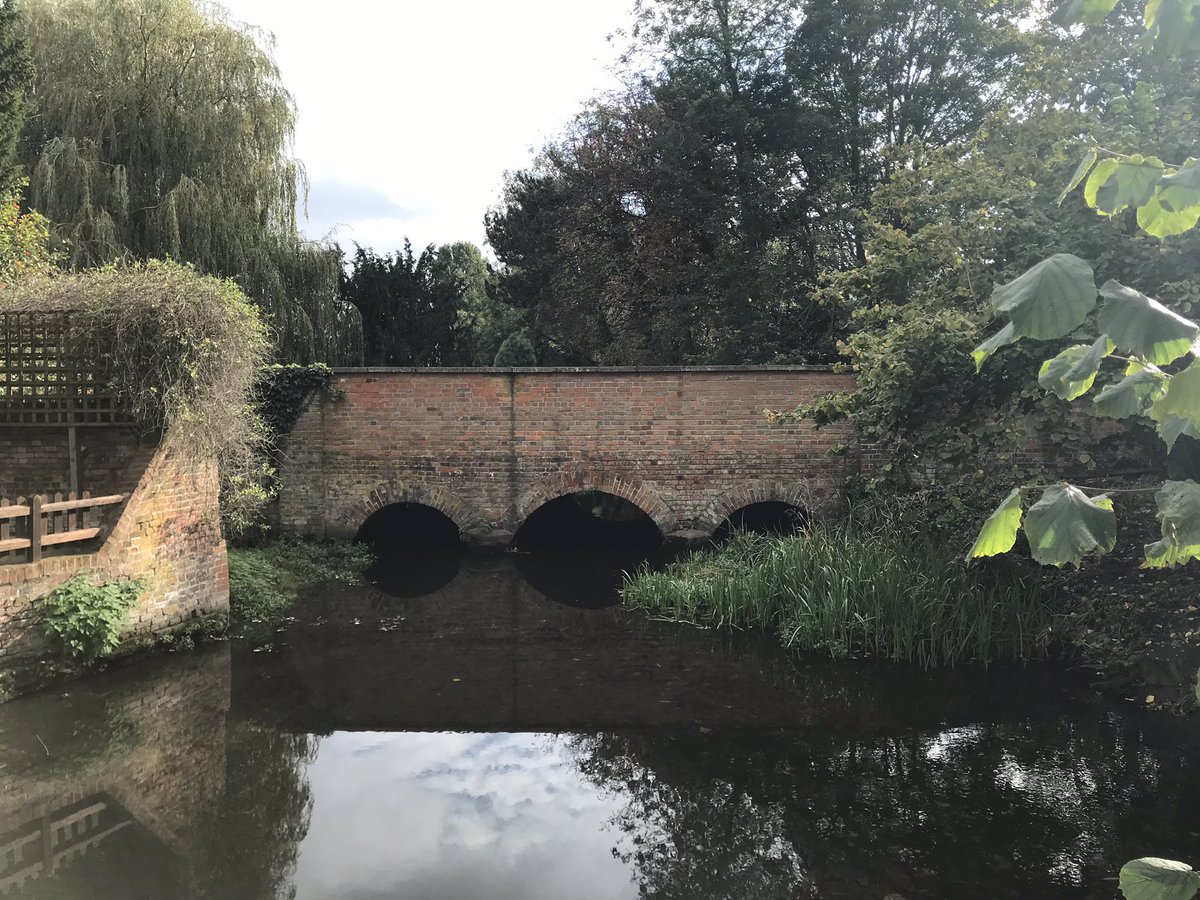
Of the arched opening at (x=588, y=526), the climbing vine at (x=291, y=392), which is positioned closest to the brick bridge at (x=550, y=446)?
the climbing vine at (x=291, y=392)

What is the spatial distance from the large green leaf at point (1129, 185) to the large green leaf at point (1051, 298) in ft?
0.82

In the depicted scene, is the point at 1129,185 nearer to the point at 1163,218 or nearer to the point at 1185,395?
the point at 1163,218

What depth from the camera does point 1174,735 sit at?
18.8 ft

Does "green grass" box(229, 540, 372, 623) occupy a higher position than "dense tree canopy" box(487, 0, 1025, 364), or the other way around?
"dense tree canopy" box(487, 0, 1025, 364)

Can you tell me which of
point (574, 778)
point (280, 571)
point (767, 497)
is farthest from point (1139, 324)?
point (767, 497)

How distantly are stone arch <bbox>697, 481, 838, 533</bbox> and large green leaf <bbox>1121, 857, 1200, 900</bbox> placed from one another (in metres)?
10.4

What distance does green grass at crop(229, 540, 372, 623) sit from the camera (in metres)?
8.55

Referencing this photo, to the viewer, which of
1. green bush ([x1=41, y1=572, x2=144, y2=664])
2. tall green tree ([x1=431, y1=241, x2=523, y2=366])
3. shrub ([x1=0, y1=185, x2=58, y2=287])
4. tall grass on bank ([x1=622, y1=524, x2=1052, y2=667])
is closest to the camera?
green bush ([x1=41, y1=572, x2=144, y2=664])

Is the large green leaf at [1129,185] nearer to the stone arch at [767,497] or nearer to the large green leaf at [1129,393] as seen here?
the large green leaf at [1129,393]

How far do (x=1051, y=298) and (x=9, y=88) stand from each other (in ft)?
43.7

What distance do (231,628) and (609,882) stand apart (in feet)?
18.2

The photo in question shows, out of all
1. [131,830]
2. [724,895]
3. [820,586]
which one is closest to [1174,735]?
[820,586]

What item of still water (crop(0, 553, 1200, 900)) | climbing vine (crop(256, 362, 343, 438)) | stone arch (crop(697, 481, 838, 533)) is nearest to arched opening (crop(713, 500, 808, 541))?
stone arch (crop(697, 481, 838, 533))

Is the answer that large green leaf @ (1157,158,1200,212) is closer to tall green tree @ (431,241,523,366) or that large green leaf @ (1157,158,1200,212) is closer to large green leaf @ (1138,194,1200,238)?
large green leaf @ (1138,194,1200,238)
